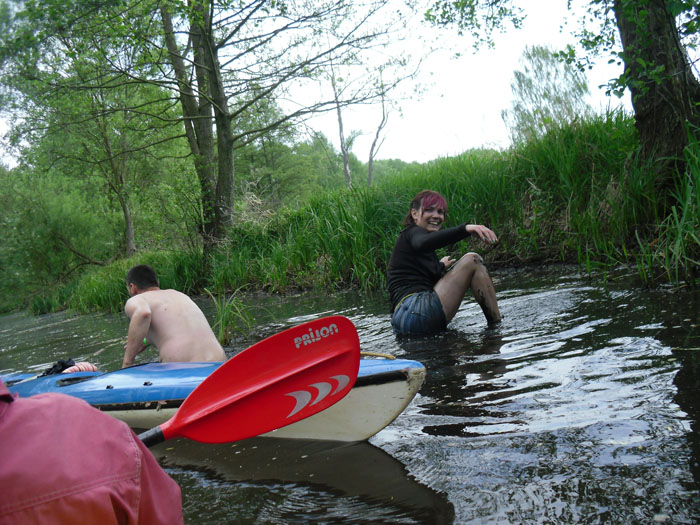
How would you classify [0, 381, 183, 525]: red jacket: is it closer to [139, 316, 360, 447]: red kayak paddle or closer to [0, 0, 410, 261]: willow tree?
[139, 316, 360, 447]: red kayak paddle

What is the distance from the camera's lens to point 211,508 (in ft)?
7.57

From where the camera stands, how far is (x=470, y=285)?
186 inches

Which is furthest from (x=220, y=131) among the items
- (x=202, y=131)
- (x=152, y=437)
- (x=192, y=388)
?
(x=152, y=437)

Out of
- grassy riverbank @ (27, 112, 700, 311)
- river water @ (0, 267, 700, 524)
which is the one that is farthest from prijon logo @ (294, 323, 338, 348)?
grassy riverbank @ (27, 112, 700, 311)

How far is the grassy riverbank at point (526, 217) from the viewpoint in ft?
17.3

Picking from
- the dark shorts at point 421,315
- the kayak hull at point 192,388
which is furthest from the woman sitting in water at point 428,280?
the kayak hull at point 192,388

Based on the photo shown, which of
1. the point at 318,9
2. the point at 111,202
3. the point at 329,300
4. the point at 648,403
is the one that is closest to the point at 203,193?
the point at 318,9

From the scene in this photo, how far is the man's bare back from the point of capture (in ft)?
13.1

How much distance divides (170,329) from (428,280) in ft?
7.04

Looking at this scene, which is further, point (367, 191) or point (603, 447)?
point (367, 191)

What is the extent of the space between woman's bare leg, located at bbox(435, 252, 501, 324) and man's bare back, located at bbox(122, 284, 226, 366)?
1.84 metres

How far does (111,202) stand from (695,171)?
2389 cm

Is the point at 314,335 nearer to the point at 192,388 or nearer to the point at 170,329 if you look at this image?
the point at 192,388

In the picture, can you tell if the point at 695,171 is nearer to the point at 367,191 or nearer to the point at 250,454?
the point at 250,454
